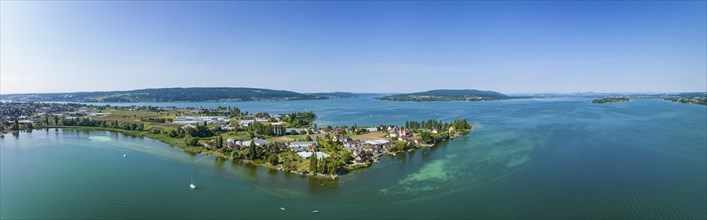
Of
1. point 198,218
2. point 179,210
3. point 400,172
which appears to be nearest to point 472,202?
point 400,172

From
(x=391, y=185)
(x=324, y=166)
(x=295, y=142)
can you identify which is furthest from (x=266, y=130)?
(x=391, y=185)

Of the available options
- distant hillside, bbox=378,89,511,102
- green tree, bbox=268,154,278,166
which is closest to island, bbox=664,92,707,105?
distant hillside, bbox=378,89,511,102

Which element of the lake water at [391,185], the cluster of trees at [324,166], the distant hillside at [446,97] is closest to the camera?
the lake water at [391,185]

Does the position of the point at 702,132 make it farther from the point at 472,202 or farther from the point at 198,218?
the point at 198,218

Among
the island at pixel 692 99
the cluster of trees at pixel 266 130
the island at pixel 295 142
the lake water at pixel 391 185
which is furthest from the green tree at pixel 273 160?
the island at pixel 692 99

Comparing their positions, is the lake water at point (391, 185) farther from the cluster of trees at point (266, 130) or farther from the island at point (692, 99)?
the island at point (692, 99)

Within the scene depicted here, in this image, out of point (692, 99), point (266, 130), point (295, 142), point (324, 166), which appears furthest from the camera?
point (692, 99)

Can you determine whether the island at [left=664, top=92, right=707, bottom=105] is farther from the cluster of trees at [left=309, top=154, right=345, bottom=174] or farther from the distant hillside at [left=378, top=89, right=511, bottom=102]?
the cluster of trees at [left=309, top=154, right=345, bottom=174]

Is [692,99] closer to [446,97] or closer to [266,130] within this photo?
[446,97]

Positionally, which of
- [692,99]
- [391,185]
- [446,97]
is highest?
[692,99]
